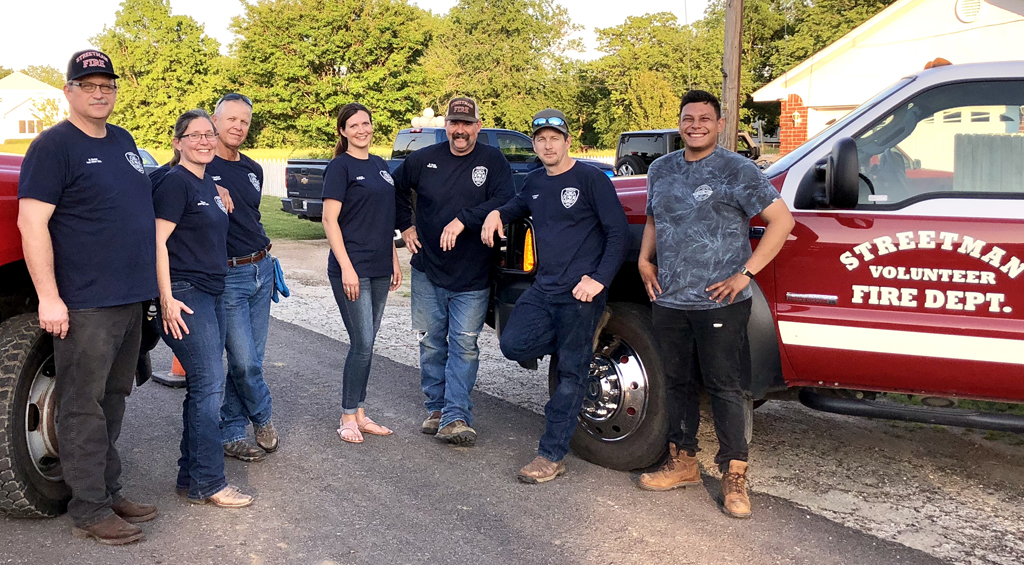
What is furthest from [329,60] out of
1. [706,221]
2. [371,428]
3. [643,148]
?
[706,221]

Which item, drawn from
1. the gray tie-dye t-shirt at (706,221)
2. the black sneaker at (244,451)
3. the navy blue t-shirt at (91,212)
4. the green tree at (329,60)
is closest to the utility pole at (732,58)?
the gray tie-dye t-shirt at (706,221)

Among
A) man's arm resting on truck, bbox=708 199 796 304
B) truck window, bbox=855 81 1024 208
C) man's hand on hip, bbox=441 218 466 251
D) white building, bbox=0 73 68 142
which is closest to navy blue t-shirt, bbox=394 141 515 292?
man's hand on hip, bbox=441 218 466 251

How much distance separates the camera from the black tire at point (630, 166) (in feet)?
66.8

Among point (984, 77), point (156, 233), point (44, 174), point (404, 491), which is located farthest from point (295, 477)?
point (984, 77)

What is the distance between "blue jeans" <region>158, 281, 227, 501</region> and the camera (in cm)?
407

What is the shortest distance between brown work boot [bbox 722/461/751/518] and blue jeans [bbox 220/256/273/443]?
8.01 ft

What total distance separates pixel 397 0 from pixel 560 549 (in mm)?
49939

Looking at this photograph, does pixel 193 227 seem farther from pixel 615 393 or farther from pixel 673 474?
pixel 673 474

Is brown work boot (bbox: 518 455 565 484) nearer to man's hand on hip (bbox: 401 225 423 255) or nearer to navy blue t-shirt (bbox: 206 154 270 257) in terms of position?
man's hand on hip (bbox: 401 225 423 255)

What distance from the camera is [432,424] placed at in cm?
529

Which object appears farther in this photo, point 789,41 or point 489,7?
point 489,7

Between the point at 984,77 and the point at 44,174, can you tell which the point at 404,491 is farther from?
the point at 984,77

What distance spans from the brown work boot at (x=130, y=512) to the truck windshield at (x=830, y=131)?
3315 millimetres

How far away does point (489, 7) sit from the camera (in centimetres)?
7706
